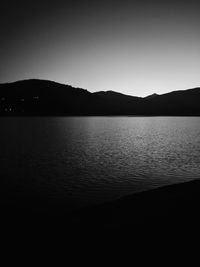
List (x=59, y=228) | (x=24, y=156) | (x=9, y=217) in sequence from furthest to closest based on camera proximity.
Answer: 1. (x=24, y=156)
2. (x=9, y=217)
3. (x=59, y=228)

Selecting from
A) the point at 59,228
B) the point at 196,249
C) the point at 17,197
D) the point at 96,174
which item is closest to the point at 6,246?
the point at 59,228

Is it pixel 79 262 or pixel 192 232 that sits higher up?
pixel 192 232

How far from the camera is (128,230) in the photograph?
10.2 m

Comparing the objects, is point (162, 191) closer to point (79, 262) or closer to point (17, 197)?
point (79, 262)

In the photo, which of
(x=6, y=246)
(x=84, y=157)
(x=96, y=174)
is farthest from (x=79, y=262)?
(x=84, y=157)

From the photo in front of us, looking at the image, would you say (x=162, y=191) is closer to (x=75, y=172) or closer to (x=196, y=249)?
(x=196, y=249)

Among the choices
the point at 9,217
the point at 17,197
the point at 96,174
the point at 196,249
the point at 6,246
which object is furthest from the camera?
the point at 96,174

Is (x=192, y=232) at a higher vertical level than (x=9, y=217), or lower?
higher

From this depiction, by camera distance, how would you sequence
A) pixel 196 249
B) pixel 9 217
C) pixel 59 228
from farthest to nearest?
pixel 9 217 < pixel 59 228 < pixel 196 249

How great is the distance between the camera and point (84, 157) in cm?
3978

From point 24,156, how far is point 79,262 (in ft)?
112

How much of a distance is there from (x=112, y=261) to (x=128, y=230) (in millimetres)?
2269

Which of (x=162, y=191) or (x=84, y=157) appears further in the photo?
(x=84, y=157)

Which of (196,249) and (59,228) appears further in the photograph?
(59,228)
